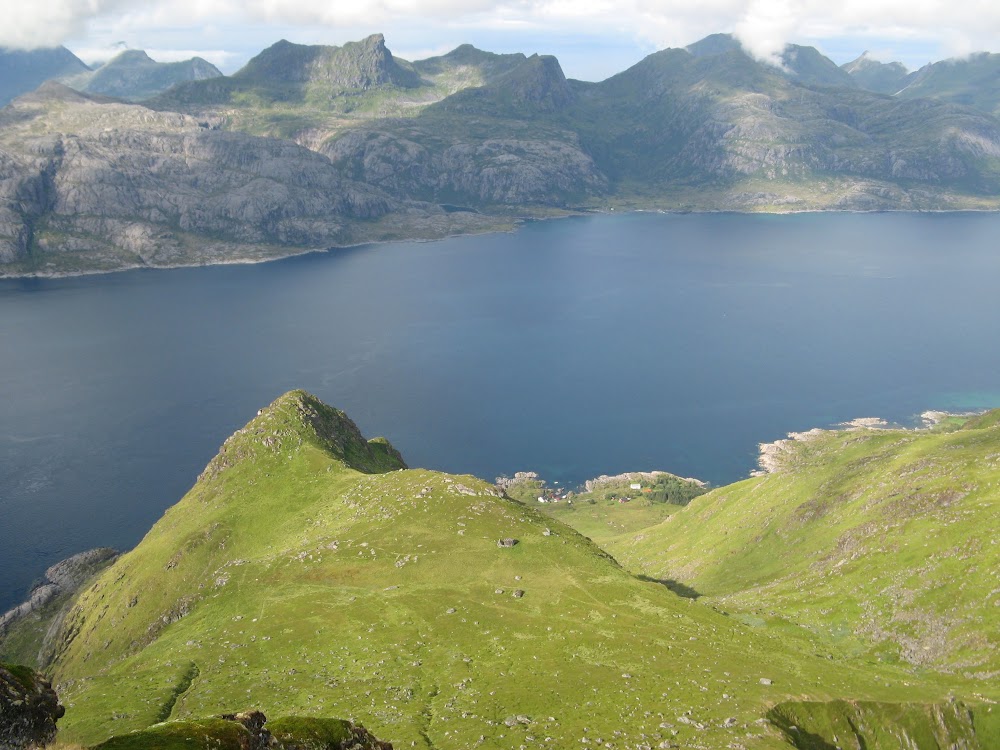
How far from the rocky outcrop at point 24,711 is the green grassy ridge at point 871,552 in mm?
79510

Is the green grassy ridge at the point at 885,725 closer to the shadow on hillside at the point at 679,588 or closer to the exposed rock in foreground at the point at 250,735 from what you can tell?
the exposed rock in foreground at the point at 250,735

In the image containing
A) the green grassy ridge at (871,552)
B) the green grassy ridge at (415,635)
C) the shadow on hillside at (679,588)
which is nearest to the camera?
the green grassy ridge at (415,635)

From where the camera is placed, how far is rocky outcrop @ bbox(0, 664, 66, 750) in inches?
1294

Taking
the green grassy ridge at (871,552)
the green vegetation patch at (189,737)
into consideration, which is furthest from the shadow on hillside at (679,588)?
the green vegetation patch at (189,737)

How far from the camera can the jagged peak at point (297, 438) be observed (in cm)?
14100

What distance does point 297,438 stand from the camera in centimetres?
14350

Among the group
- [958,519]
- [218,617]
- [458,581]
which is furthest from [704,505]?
[218,617]

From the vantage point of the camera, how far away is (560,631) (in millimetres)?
81250

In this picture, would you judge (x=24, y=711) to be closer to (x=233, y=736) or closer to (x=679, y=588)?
(x=233, y=736)

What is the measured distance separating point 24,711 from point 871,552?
100392 millimetres

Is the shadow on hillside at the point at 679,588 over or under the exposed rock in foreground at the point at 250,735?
under

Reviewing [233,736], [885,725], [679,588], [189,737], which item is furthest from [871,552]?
[189,737]

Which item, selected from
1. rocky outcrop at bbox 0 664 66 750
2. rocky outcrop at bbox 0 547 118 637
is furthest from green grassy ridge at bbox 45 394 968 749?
rocky outcrop at bbox 0 664 66 750

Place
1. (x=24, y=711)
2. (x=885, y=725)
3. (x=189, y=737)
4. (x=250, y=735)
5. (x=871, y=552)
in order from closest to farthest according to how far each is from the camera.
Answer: (x=189, y=737)
(x=24, y=711)
(x=250, y=735)
(x=885, y=725)
(x=871, y=552)
